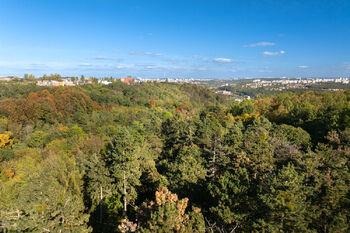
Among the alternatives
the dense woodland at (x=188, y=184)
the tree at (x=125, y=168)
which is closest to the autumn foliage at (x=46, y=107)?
the dense woodland at (x=188, y=184)

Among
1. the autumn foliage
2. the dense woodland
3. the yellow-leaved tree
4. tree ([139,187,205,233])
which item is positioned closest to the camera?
tree ([139,187,205,233])

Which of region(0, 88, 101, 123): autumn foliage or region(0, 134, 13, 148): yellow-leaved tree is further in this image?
region(0, 88, 101, 123): autumn foliage

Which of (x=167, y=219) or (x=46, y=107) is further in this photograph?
(x=46, y=107)

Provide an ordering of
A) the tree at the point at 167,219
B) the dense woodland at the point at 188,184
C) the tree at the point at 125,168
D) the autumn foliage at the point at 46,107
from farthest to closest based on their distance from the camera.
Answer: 1. the autumn foliage at the point at 46,107
2. the tree at the point at 125,168
3. the dense woodland at the point at 188,184
4. the tree at the point at 167,219

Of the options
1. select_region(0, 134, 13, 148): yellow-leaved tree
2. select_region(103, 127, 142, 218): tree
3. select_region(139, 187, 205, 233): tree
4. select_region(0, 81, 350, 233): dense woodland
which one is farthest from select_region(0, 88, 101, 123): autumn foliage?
select_region(139, 187, 205, 233): tree

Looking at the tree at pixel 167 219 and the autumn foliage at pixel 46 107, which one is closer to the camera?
the tree at pixel 167 219

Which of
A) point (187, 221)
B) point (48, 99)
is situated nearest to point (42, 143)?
point (48, 99)

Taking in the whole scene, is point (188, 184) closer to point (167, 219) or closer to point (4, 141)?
point (167, 219)

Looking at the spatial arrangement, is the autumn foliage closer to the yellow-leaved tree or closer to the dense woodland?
the dense woodland

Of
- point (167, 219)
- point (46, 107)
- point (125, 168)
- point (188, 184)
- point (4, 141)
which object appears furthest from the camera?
point (46, 107)

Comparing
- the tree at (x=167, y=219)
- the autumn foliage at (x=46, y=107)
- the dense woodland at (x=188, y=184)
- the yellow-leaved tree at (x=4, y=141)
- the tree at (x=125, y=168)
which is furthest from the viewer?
the autumn foliage at (x=46, y=107)

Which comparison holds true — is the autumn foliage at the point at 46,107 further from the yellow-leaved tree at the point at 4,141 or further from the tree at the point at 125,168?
the tree at the point at 125,168

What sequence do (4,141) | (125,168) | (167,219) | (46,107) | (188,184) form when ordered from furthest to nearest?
(46,107), (4,141), (125,168), (188,184), (167,219)

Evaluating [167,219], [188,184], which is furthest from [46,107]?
[167,219]
